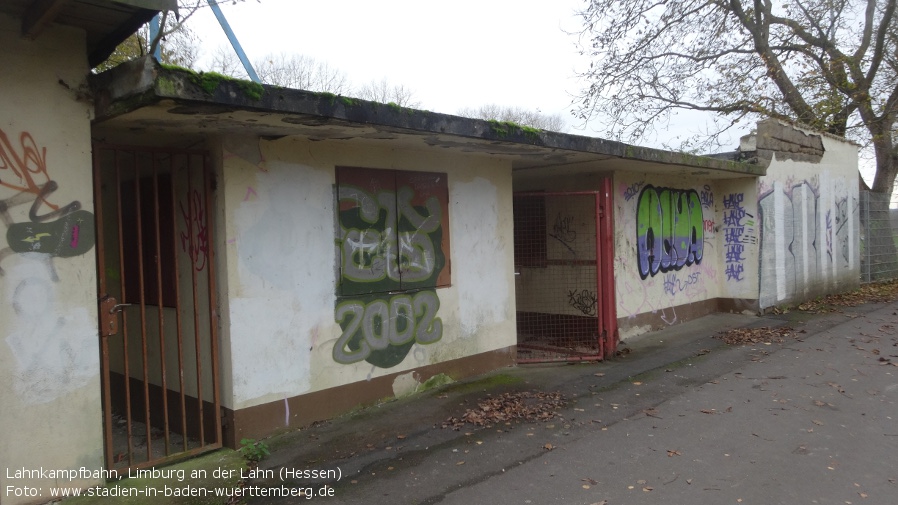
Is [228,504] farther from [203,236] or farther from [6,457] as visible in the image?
[203,236]

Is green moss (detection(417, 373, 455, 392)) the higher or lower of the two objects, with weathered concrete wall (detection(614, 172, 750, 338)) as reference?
lower

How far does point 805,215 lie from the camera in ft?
37.9

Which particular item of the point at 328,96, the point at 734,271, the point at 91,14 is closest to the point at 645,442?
the point at 328,96

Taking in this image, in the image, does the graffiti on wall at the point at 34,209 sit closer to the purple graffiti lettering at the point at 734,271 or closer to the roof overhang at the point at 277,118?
the roof overhang at the point at 277,118

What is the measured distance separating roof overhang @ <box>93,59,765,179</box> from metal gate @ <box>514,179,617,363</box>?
2047 mm

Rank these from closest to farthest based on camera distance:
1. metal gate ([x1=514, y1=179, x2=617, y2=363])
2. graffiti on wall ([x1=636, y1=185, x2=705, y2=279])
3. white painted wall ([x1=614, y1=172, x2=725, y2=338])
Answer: metal gate ([x1=514, y1=179, x2=617, y2=363])
white painted wall ([x1=614, y1=172, x2=725, y2=338])
graffiti on wall ([x1=636, y1=185, x2=705, y2=279])

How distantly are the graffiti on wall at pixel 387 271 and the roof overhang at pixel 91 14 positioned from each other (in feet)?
7.14

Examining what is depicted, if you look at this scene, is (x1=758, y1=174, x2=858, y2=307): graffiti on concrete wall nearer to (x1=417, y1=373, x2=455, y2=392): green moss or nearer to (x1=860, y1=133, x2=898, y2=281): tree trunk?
(x1=860, y1=133, x2=898, y2=281): tree trunk

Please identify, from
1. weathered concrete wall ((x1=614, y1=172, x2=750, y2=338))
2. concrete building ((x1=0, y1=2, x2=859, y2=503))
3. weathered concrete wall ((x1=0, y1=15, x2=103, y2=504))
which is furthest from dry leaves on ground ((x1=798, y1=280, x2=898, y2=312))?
weathered concrete wall ((x1=0, y1=15, x2=103, y2=504))

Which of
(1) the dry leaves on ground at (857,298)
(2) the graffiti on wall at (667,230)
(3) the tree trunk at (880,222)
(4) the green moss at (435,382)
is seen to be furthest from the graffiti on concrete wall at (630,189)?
(3) the tree trunk at (880,222)

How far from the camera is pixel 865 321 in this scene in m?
9.96

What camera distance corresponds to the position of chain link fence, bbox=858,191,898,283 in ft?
47.5

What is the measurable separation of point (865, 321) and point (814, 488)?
7.63m

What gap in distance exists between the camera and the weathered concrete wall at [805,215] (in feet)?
34.2
